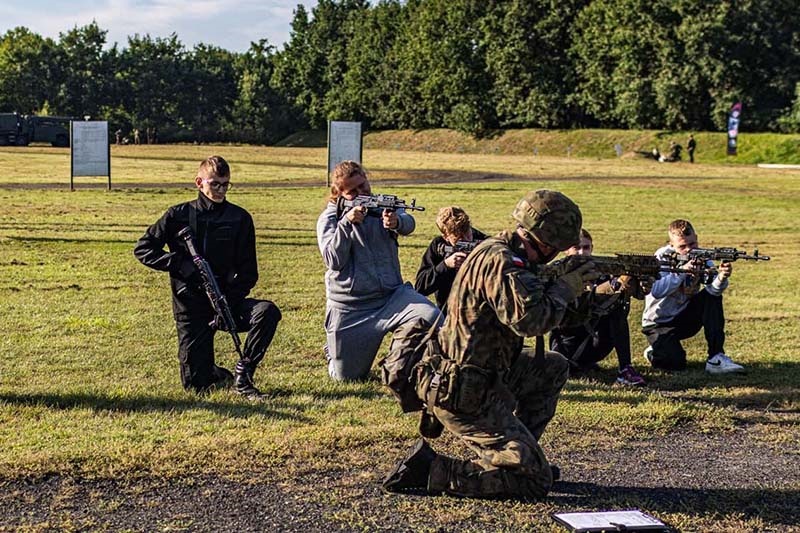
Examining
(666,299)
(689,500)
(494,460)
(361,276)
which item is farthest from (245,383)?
(666,299)

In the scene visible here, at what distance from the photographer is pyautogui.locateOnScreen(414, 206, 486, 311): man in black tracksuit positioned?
340 inches

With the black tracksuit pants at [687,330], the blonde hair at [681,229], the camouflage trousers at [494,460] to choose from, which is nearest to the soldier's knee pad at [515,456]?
the camouflage trousers at [494,460]

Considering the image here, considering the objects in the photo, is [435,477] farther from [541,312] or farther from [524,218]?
Answer: [524,218]

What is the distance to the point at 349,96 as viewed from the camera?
101m

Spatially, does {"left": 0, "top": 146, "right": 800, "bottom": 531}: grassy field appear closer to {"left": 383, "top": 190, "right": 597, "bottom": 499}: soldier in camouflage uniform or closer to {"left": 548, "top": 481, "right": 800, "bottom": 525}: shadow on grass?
{"left": 548, "top": 481, "right": 800, "bottom": 525}: shadow on grass

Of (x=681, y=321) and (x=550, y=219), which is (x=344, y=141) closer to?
(x=681, y=321)

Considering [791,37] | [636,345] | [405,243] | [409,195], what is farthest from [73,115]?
[636,345]

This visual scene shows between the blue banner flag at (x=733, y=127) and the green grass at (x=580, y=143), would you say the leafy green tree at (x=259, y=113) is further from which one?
the blue banner flag at (x=733, y=127)

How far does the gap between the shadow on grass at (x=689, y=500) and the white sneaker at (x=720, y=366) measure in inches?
131

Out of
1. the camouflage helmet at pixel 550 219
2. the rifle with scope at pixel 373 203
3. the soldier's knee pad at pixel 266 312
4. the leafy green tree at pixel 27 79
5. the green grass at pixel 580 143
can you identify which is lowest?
the soldier's knee pad at pixel 266 312

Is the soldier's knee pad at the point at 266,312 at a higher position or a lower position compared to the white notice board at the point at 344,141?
lower

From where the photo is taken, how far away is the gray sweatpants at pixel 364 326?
8.26 m

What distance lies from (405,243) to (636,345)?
9350 millimetres

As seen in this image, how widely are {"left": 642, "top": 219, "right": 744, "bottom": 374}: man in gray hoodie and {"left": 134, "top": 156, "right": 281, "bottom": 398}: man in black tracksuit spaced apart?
3.71 m
